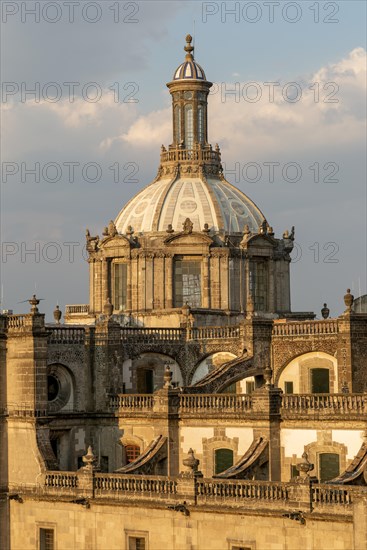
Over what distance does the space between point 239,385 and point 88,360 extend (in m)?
6.80

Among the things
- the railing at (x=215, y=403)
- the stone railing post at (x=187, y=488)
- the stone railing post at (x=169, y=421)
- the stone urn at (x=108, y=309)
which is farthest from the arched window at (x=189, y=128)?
the stone railing post at (x=187, y=488)

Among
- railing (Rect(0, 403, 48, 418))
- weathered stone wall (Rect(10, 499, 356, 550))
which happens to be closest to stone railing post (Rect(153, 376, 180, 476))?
railing (Rect(0, 403, 48, 418))

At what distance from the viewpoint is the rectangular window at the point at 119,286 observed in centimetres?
8975

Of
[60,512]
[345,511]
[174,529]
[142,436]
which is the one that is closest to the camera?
[345,511]

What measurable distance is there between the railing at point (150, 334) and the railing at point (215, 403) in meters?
7.33

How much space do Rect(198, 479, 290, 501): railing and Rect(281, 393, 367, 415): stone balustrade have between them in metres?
5.45

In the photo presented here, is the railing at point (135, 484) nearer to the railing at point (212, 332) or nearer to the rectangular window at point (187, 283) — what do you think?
the railing at point (212, 332)

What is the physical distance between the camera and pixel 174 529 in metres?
65.1

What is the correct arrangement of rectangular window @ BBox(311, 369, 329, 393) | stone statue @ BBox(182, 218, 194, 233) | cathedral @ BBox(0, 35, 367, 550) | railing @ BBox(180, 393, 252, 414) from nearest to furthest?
1. cathedral @ BBox(0, 35, 367, 550)
2. railing @ BBox(180, 393, 252, 414)
3. rectangular window @ BBox(311, 369, 329, 393)
4. stone statue @ BBox(182, 218, 194, 233)

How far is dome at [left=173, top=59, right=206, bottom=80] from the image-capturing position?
92738 mm

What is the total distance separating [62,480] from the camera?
229 ft

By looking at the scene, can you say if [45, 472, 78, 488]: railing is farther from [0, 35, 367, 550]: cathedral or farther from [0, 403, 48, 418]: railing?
[0, 403, 48, 418]: railing

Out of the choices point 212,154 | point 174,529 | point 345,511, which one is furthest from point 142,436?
point 212,154

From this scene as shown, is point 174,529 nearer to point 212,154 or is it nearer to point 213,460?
point 213,460
